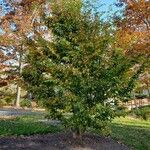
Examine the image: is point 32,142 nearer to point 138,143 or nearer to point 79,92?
point 79,92

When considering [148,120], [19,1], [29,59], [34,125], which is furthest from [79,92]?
[19,1]

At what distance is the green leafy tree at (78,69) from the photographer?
1453 centimetres

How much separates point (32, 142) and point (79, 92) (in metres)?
2.26

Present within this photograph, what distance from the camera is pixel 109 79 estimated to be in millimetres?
14812

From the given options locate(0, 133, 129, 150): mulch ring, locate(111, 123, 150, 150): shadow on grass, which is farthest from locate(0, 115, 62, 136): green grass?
locate(111, 123, 150, 150): shadow on grass

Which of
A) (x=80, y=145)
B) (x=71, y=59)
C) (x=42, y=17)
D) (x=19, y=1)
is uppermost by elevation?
(x=19, y=1)

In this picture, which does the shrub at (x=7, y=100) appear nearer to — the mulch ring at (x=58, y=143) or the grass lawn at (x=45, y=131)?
the grass lawn at (x=45, y=131)

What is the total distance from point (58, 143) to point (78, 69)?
2572 millimetres

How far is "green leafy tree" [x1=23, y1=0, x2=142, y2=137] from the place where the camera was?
14.5 metres

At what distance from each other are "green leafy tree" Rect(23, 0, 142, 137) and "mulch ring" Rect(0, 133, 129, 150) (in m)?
0.61

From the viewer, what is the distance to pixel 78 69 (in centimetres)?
1471

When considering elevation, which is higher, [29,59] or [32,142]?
[29,59]

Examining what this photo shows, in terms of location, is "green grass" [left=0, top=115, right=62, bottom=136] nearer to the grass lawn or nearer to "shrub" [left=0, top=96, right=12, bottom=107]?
the grass lawn

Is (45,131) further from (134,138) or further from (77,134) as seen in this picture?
(134,138)
